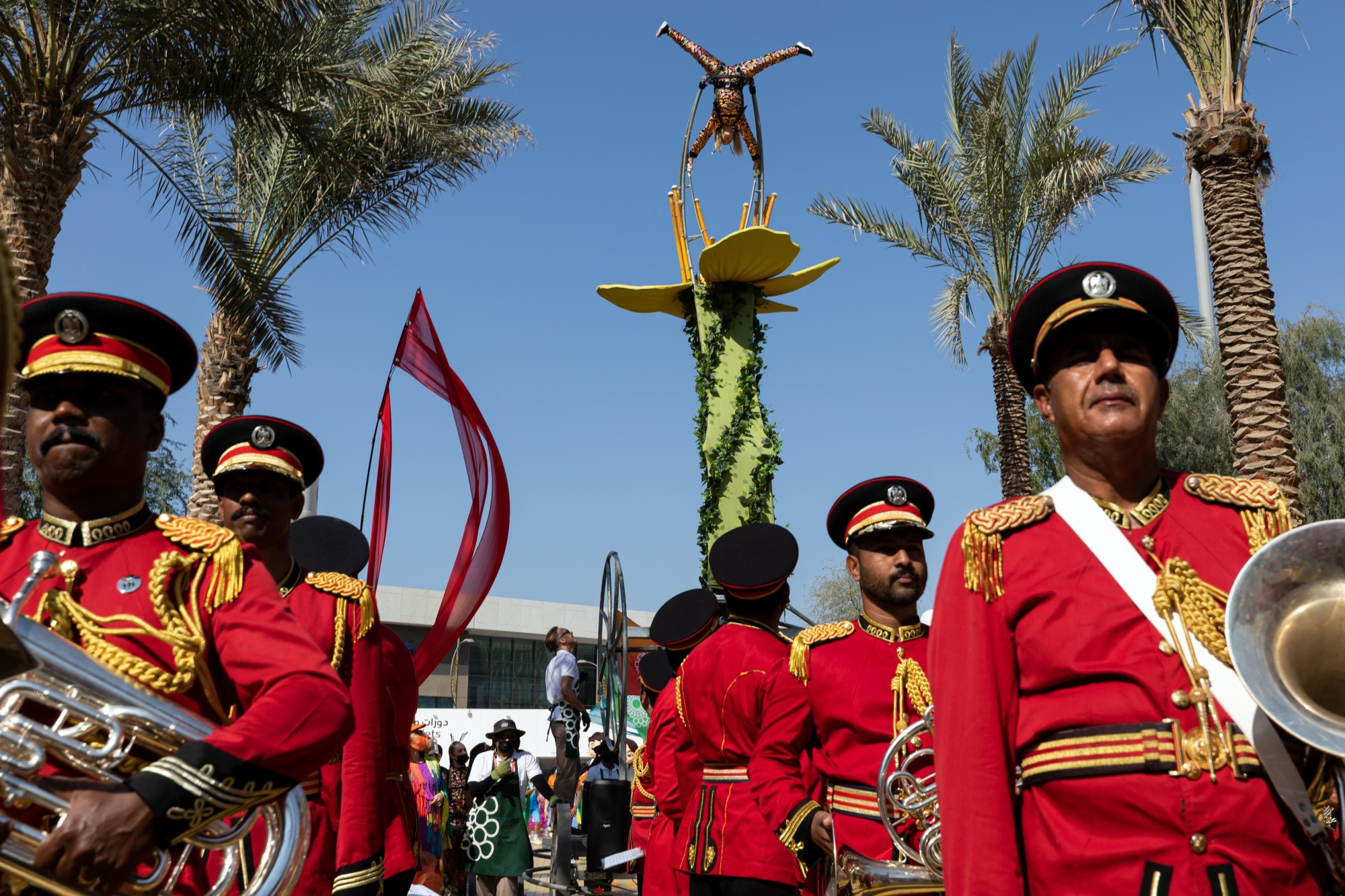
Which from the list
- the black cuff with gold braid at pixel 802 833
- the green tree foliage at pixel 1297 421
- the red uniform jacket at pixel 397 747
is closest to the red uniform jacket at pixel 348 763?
the red uniform jacket at pixel 397 747

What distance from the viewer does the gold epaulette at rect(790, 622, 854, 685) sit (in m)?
5.79

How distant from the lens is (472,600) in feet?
26.9

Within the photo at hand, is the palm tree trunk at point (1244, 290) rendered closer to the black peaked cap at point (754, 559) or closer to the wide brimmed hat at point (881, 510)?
the black peaked cap at point (754, 559)

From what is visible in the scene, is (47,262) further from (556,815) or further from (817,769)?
(817,769)

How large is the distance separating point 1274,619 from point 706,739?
4.21m

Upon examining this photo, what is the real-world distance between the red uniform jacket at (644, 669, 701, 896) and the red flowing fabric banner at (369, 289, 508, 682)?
1386 mm

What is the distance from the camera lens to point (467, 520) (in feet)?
27.6

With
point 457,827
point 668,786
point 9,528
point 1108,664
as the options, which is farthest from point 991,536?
point 457,827

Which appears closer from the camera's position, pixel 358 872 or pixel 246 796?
pixel 246 796

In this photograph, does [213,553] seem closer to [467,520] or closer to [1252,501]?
[1252,501]

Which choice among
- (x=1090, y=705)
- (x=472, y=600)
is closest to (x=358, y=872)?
(x=1090, y=705)

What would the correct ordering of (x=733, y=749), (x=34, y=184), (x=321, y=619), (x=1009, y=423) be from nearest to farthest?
(x=321, y=619) → (x=733, y=749) → (x=34, y=184) → (x=1009, y=423)

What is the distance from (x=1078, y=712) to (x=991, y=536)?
448 mm

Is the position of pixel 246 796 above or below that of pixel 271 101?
below
